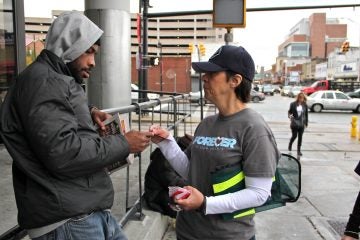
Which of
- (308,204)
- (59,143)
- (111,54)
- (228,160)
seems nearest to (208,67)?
(228,160)

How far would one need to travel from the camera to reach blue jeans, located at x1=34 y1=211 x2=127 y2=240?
1886 mm

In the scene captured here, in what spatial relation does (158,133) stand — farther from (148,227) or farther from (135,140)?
(148,227)

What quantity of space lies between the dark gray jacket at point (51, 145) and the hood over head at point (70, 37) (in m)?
0.06

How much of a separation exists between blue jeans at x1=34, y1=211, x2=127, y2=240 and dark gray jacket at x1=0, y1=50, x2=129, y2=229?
0.29 feet

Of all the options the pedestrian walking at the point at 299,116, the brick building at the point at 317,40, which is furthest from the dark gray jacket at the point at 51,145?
the brick building at the point at 317,40

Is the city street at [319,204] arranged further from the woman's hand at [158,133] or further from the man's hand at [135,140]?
the man's hand at [135,140]

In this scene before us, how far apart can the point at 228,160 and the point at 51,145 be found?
87 centimetres

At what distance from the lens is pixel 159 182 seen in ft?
14.4

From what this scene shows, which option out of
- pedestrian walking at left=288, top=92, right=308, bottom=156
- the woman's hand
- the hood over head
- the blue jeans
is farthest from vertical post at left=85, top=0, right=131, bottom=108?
pedestrian walking at left=288, top=92, right=308, bottom=156

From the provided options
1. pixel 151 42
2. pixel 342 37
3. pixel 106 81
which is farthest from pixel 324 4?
pixel 342 37

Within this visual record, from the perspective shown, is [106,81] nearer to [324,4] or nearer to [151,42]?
[324,4]

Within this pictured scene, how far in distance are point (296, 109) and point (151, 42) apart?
316ft

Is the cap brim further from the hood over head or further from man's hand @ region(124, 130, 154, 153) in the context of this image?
the hood over head

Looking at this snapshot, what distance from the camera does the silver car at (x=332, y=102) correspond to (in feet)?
95.4
